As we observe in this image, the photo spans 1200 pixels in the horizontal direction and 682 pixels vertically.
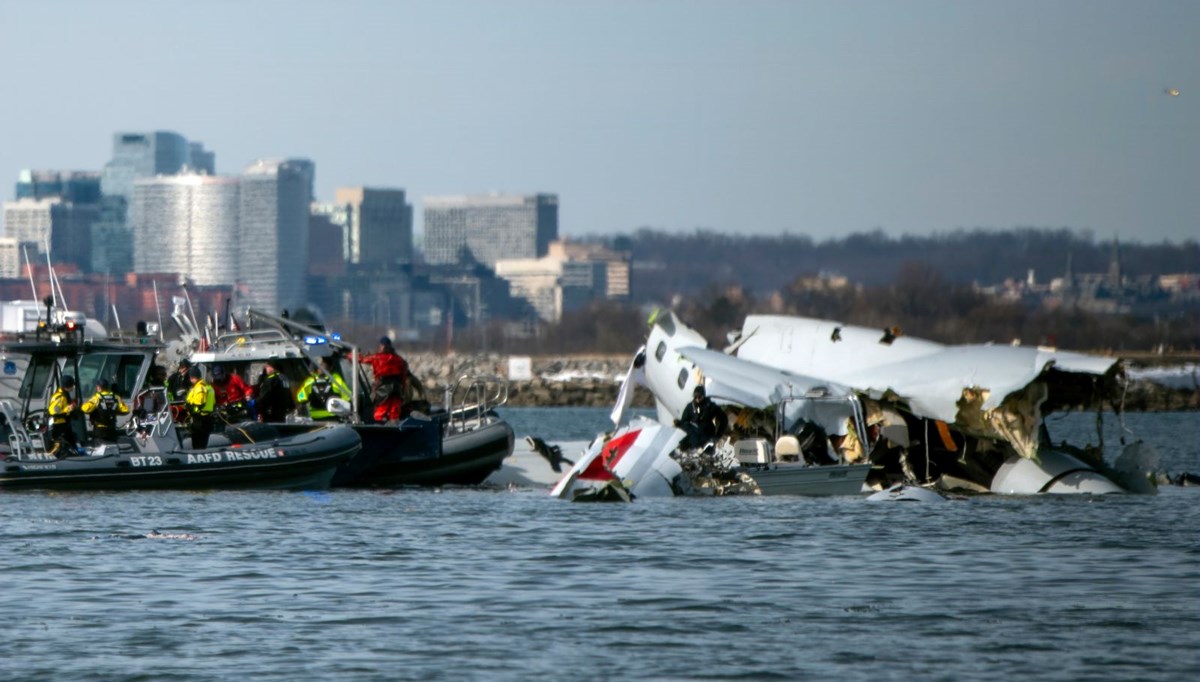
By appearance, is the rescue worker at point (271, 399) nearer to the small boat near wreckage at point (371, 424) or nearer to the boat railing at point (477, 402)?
the small boat near wreckage at point (371, 424)

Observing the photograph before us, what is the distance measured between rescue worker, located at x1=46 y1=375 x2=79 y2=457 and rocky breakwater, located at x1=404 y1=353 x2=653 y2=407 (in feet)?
195

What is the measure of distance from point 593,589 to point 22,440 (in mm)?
11033

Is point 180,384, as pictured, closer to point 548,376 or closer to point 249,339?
point 249,339

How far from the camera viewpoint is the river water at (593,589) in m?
14.3

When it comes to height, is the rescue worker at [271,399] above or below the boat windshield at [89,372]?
below

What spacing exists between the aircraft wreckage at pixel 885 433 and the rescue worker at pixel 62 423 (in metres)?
6.93

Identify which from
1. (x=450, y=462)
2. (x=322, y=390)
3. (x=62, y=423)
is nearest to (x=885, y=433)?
(x=450, y=462)

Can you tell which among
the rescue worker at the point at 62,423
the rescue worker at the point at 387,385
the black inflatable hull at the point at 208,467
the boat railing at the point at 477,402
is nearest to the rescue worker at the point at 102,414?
the rescue worker at the point at 62,423

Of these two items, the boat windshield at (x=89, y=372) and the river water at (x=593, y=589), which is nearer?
the river water at (x=593, y=589)

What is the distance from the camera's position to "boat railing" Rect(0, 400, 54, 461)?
2566 cm

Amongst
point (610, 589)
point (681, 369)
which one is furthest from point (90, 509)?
point (681, 369)

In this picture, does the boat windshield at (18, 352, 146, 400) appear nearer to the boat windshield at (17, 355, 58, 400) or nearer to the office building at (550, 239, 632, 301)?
the boat windshield at (17, 355, 58, 400)

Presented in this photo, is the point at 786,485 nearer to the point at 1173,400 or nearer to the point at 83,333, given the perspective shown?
the point at 83,333

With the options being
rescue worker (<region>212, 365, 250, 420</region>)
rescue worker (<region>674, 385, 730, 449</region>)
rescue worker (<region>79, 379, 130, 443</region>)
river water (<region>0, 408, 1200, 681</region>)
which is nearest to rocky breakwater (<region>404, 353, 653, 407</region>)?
rescue worker (<region>212, 365, 250, 420</region>)
